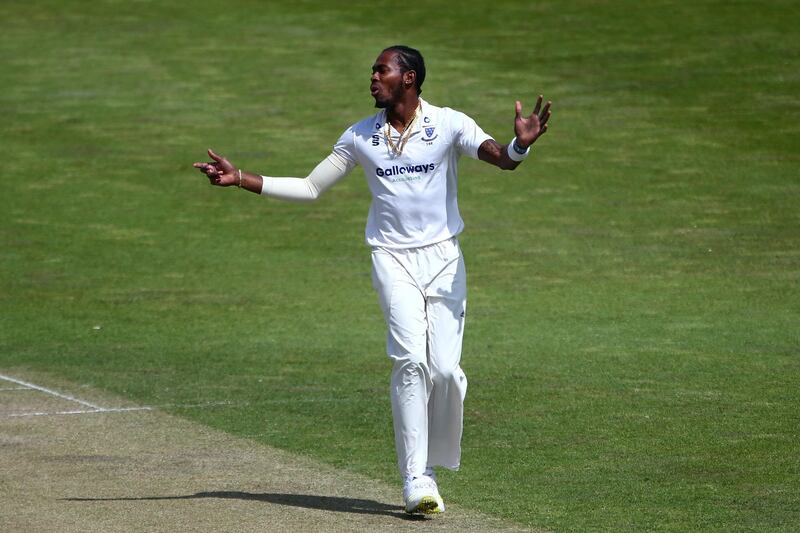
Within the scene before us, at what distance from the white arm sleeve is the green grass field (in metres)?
1.72

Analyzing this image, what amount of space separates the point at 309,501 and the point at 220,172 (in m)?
1.95

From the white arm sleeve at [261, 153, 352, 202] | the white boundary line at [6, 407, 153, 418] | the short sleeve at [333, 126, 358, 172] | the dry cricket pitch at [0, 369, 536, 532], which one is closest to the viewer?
the dry cricket pitch at [0, 369, 536, 532]

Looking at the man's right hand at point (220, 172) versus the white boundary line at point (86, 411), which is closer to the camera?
the man's right hand at point (220, 172)

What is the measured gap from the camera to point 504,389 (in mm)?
11672

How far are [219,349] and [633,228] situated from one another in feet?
23.6

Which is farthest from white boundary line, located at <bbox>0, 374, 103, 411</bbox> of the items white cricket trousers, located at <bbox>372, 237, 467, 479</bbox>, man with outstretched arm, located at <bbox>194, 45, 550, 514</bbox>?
white cricket trousers, located at <bbox>372, 237, 467, 479</bbox>

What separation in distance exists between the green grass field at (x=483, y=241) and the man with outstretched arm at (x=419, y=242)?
535 mm

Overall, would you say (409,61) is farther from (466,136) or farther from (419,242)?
(419,242)

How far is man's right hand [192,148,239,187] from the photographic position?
870 cm

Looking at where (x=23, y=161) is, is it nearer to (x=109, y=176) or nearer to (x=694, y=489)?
(x=109, y=176)

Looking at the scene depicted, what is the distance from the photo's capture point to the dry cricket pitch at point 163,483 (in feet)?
25.9

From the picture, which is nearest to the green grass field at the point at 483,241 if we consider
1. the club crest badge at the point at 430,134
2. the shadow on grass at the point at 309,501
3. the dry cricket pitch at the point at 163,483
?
the dry cricket pitch at the point at 163,483

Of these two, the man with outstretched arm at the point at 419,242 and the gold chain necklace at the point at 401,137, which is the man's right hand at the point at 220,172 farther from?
the gold chain necklace at the point at 401,137

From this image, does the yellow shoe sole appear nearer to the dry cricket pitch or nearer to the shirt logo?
the dry cricket pitch
